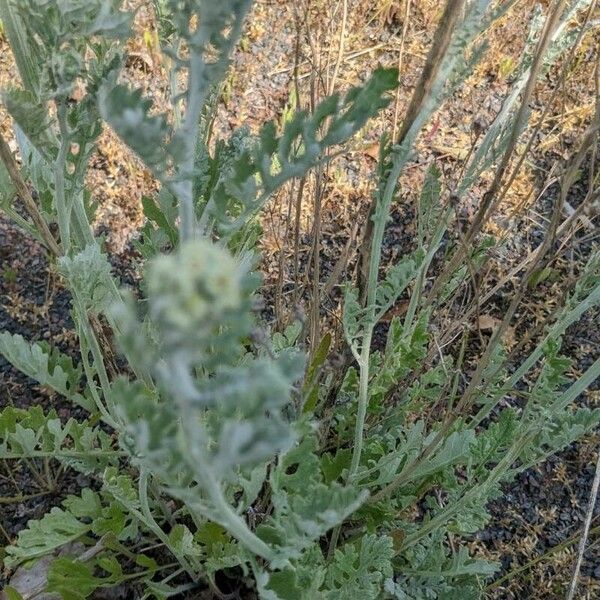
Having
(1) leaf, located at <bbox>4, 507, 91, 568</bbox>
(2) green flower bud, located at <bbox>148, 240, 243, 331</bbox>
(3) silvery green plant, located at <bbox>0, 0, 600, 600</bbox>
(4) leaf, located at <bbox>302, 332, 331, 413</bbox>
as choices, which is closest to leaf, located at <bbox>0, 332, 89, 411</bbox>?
(3) silvery green plant, located at <bbox>0, 0, 600, 600</bbox>

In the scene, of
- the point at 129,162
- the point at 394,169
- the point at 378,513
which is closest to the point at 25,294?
the point at 129,162

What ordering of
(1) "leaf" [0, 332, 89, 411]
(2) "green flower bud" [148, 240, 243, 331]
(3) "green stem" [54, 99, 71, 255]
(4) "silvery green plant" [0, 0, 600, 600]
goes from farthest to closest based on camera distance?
(1) "leaf" [0, 332, 89, 411] → (3) "green stem" [54, 99, 71, 255] → (4) "silvery green plant" [0, 0, 600, 600] → (2) "green flower bud" [148, 240, 243, 331]

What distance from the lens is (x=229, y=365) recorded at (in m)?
0.93

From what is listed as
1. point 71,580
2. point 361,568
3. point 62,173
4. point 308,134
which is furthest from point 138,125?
point 71,580

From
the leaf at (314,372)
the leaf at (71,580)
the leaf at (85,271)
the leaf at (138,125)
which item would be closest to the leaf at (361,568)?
the leaf at (314,372)

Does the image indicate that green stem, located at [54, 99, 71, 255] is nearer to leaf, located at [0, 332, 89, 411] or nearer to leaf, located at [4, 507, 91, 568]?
leaf, located at [0, 332, 89, 411]

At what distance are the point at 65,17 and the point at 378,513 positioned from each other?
94cm

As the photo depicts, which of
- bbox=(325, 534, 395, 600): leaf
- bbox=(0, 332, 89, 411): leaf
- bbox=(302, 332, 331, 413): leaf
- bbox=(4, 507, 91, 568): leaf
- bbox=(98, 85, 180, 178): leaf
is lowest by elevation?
bbox=(4, 507, 91, 568): leaf

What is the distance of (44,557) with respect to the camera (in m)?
1.44

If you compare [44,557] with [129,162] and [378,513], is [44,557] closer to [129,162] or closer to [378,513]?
[378,513]

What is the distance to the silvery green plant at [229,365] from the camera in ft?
Result: 1.82

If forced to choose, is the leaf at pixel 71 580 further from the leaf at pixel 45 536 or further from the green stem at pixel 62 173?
the green stem at pixel 62 173

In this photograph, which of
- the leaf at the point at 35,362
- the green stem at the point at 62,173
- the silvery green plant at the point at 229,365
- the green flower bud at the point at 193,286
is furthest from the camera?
the leaf at the point at 35,362

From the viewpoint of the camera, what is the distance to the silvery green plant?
55cm
